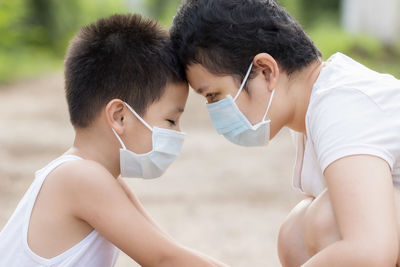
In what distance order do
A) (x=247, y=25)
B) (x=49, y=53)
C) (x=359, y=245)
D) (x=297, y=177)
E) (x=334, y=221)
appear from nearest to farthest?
(x=359, y=245), (x=334, y=221), (x=247, y=25), (x=297, y=177), (x=49, y=53)

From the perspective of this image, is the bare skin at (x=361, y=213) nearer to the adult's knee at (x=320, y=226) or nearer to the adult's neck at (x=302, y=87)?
the adult's knee at (x=320, y=226)

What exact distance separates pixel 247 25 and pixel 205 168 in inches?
147

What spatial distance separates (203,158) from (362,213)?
4509 millimetres

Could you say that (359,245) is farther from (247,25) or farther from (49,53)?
(49,53)

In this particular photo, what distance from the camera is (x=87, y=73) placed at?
101 inches

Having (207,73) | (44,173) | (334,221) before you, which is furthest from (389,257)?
(44,173)

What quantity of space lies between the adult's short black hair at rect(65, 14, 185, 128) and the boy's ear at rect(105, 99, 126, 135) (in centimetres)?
3

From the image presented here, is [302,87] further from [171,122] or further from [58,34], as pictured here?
[58,34]

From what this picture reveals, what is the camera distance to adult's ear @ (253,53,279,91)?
8.14ft

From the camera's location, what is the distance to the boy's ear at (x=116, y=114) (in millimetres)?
2527

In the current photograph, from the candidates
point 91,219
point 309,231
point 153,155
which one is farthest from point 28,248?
point 309,231

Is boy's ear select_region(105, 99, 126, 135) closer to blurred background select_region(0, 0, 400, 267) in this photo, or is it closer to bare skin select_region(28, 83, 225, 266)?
bare skin select_region(28, 83, 225, 266)

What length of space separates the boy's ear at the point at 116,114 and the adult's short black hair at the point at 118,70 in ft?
0.10

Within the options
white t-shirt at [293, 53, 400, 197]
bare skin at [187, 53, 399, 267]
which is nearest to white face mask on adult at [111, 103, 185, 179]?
white t-shirt at [293, 53, 400, 197]
